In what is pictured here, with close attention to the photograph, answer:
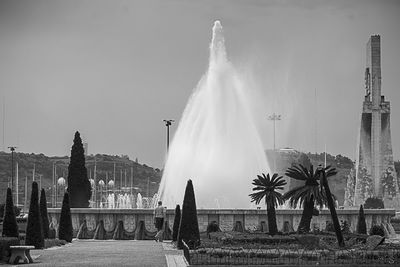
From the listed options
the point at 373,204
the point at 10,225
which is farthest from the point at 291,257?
the point at 373,204

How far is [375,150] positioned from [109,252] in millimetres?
74059

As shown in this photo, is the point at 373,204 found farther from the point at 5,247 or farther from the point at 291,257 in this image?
the point at 5,247

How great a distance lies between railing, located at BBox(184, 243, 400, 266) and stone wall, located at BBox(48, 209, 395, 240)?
20262mm

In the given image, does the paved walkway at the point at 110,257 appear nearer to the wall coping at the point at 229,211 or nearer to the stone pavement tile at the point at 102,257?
the stone pavement tile at the point at 102,257

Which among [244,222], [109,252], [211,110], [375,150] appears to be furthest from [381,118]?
[109,252]

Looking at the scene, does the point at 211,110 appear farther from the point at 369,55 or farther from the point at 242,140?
the point at 369,55

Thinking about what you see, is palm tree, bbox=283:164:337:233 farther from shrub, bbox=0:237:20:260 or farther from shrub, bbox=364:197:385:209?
shrub, bbox=364:197:385:209

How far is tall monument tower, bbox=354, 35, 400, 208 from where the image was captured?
105m

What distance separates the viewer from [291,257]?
1124 inches

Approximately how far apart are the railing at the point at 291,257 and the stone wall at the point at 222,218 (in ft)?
66.5

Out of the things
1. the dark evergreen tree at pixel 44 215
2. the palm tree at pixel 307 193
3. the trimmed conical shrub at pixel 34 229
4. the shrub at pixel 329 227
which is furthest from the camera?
the shrub at pixel 329 227

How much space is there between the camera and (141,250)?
36562 mm

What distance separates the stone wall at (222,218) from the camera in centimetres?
5044

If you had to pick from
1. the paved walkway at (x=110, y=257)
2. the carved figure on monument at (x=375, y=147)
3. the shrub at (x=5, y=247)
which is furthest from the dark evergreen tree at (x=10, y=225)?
the carved figure on monument at (x=375, y=147)
